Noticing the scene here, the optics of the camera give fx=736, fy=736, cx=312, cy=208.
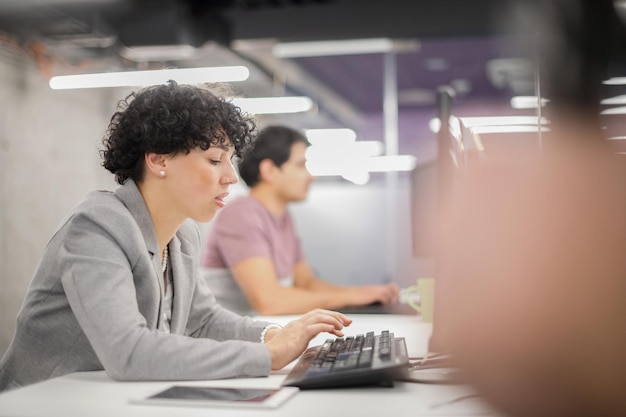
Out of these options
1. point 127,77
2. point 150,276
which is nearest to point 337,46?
point 127,77

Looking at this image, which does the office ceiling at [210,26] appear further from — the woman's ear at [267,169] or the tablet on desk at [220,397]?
the tablet on desk at [220,397]

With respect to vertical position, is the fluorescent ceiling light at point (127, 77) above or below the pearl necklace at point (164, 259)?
above

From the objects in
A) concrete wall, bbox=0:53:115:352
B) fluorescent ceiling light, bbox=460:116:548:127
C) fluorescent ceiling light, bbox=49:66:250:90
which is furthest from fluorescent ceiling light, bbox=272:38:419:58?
fluorescent ceiling light, bbox=460:116:548:127

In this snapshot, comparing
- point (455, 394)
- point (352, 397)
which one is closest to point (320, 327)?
point (352, 397)

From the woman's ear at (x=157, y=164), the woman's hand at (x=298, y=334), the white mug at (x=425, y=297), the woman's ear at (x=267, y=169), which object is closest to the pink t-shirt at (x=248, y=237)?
the woman's ear at (x=267, y=169)

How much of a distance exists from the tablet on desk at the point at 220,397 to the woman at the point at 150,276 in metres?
0.10

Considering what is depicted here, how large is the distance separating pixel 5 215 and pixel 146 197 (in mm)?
4064

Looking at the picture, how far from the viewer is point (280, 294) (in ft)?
8.73

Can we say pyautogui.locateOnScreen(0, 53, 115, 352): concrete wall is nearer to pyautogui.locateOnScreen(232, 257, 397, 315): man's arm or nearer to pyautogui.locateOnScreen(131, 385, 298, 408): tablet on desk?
pyautogui.locateOnScreen(232, 257, 397, 315): man's arm

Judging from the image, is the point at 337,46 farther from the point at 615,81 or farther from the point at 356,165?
the point at 615,81

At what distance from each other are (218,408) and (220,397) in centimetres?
5

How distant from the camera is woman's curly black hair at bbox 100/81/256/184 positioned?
167cm

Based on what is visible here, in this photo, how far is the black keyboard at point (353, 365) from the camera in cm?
129

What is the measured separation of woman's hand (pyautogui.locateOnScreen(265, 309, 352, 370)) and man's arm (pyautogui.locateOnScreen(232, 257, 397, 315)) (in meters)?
1.06
